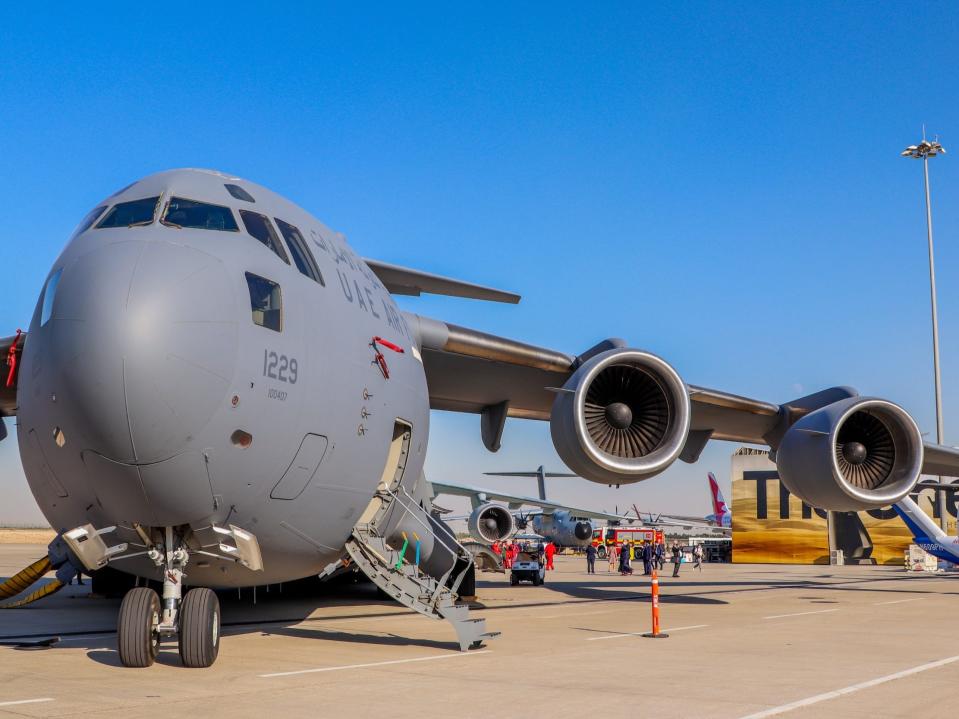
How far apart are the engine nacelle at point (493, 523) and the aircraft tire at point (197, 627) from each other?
22.2 metres

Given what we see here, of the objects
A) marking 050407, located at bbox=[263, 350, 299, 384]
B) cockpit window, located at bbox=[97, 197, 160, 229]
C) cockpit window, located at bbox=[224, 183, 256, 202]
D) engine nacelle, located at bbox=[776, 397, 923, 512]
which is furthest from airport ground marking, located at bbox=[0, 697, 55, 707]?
engine nacelle, located at bbox=[776, 397, 923, 512]

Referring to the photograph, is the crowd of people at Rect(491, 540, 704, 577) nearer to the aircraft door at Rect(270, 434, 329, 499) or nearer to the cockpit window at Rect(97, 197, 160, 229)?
the aircraft door at Rect(270, 434, 329, 499)

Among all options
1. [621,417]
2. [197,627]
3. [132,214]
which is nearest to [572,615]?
[621,417]

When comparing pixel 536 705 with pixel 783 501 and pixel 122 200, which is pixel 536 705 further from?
pixel 783 501

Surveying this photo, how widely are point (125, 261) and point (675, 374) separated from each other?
26.7ft

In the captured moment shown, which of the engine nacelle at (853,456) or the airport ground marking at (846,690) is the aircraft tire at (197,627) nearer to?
the airport ground marking at (846,690)

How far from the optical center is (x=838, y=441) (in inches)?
621

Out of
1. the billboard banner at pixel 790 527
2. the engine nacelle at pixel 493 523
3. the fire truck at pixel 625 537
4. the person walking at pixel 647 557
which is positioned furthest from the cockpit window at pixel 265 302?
the fire truck at pixel 625 537

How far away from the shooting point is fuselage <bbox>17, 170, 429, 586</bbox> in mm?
6898

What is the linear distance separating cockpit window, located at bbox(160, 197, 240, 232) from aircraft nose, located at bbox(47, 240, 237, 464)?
0.72 meters

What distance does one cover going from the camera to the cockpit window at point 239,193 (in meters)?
8.78

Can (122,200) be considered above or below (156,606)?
above

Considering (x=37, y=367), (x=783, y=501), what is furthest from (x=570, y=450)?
(x=783, y=501)

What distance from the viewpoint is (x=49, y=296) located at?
7613 mm
